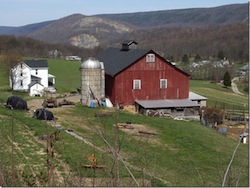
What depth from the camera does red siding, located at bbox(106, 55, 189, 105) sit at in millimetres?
26438

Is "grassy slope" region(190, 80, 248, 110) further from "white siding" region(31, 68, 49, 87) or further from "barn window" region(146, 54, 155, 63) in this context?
"white siding" region(31, 68, 49, 87)

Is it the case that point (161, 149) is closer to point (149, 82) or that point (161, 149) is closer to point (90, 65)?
point (90, 65)

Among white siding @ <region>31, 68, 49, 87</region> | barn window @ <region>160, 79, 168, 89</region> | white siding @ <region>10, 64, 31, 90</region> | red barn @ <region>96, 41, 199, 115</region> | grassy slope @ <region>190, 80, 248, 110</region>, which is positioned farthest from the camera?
grassy slope @ <region>190, 80, 248, 110</region>

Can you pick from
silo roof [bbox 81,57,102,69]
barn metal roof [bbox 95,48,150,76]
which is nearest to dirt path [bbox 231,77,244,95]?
barn metal roof [bbox 95,48,150,76]

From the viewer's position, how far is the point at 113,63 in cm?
2870

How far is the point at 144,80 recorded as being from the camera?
26.8m

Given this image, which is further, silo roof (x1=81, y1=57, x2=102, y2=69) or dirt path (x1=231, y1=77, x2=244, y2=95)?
dirt path (x1=231, y1=77, x2=244, y2=95)

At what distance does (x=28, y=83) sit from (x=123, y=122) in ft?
66.5

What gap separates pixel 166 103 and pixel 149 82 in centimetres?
199

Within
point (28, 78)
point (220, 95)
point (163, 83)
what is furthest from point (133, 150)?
point (220, 95)

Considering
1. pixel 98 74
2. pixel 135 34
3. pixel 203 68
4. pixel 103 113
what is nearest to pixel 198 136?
pixel 103 113

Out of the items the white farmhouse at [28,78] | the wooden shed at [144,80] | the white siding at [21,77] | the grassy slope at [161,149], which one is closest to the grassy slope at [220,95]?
the wooden shed at [144,80]

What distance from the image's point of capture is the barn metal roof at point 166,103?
24.8m

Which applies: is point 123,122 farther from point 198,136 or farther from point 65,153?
point 65,153
